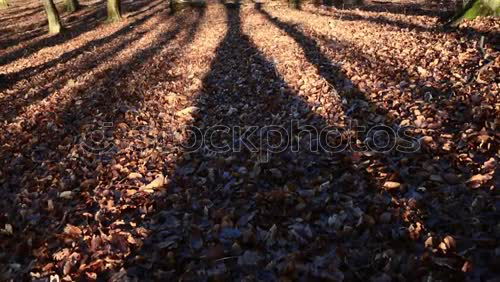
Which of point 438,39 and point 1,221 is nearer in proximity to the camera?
point 1,221

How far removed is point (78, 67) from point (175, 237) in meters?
9.69

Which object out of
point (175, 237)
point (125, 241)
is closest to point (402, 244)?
point (175, 237)

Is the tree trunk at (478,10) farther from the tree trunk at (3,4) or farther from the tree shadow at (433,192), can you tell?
the tree trunk at (3,4)

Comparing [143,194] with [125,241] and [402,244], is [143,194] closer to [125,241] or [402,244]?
[125,241]

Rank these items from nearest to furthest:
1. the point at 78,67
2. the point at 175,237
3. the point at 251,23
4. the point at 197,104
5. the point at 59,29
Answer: the point at 175,237
the point at 197,104
the point at 78,67
the point at 251,23
the point at 59,29

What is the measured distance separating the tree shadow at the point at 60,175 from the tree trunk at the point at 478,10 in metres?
7.07

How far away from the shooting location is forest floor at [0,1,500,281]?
12.7 ft

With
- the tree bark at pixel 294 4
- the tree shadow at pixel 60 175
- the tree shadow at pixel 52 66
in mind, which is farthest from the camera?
the tree bark at pixel 294 4

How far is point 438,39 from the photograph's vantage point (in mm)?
8992

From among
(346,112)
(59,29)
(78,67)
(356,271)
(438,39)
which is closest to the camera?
(356,271)

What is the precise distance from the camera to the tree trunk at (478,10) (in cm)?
891

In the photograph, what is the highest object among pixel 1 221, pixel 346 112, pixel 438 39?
pixel 438 39

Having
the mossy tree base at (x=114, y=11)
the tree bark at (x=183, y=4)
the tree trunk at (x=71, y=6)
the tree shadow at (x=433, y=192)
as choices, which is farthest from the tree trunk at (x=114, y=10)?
the tree shadow at (x=433, y=192)

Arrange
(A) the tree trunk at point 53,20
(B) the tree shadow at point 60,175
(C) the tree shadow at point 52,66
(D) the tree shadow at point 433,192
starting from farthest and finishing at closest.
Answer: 1. (A) the tree trunk at point 53,20
2. (C) the tree shadow at point 52,66
3. (B) the tree shadow at point 60,175
4. (D) the tree shadow at point 433,192
